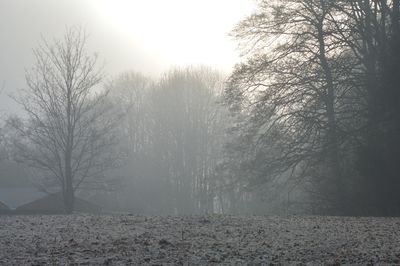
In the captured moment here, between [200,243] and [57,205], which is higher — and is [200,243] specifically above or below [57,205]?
below

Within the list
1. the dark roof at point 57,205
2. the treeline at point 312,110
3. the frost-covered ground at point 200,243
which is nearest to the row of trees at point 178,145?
the dark roof at point 57,205

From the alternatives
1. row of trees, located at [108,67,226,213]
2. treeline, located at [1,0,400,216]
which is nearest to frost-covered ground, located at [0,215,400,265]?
treeline, located at [1,0,400,216]

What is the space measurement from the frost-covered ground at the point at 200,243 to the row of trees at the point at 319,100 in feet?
41.1

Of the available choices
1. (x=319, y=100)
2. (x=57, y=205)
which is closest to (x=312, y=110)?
(x=319, y=100)

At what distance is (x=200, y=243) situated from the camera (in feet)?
35.2

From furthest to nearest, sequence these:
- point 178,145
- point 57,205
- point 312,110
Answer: point 178,145
point 57,205
point 312,110

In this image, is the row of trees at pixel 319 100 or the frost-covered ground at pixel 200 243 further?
the row of trees at pixel 319 100

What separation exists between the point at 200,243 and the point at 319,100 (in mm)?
19280

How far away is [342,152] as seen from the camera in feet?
91.5

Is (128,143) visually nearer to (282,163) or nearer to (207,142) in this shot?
(207,142)

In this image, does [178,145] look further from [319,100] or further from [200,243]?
[200,243]

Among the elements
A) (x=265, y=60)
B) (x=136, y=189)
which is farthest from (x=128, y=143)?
(x=265, y=60)

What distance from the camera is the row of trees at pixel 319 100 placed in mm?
26219

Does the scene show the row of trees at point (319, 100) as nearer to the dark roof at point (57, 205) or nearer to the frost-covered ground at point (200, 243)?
the frost-covered ground at point (200, 243)
